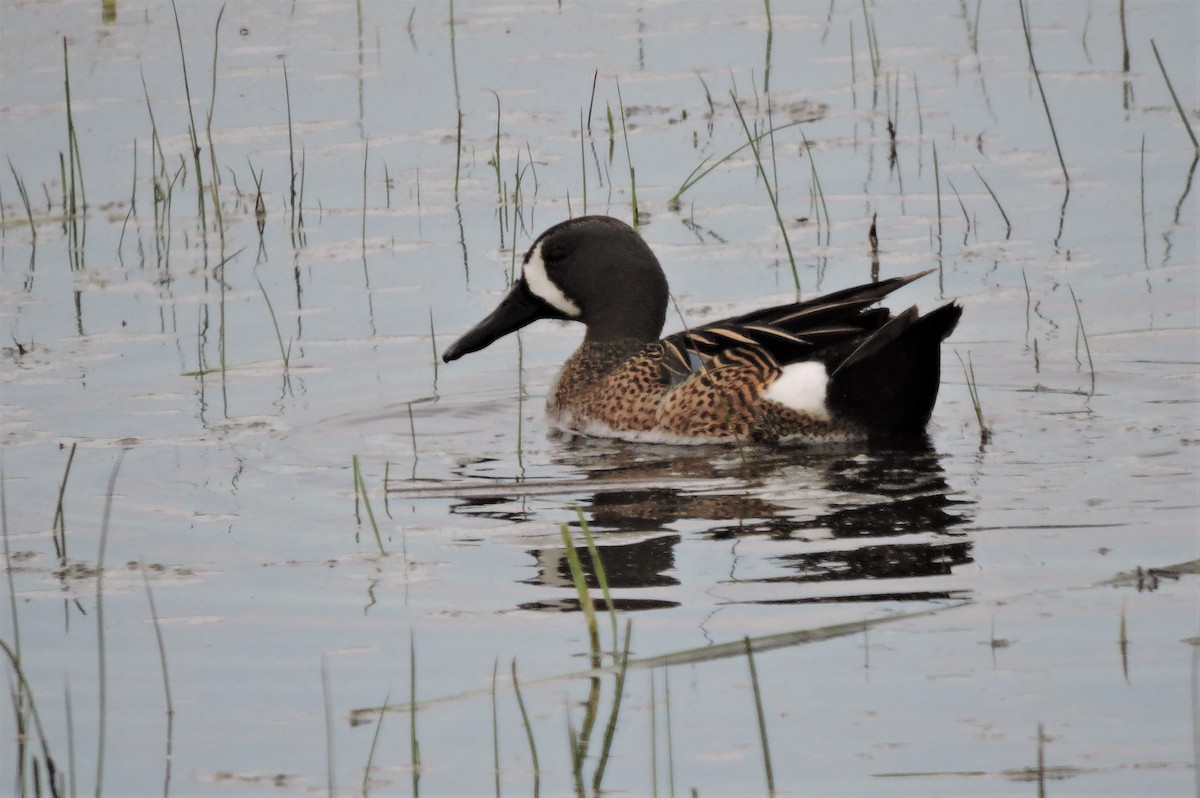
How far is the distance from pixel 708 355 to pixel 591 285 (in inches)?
31.9

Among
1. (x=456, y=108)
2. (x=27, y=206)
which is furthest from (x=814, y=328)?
(x=456, y=108)

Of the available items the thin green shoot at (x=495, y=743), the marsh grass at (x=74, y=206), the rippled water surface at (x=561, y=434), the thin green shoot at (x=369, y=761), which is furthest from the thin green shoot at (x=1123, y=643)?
the marsh grass at (x=74, y=206)

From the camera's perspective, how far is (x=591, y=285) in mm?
7578

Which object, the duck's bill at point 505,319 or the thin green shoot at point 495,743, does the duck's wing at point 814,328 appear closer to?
the duck's bill at point 505,319

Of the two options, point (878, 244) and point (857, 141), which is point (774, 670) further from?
point (857, 141)

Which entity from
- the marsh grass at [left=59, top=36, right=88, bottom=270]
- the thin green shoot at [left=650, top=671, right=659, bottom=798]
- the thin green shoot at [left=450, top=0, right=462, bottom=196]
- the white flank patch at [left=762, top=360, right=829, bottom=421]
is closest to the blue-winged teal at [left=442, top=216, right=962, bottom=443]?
the white flank patch at [left=762, top=360, right=829, bottom=421]

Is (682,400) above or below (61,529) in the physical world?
above

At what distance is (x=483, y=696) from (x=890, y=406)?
2.75 meters

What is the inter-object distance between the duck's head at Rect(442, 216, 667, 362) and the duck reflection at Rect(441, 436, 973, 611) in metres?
0.70

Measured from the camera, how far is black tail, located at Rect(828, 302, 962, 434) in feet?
20.8

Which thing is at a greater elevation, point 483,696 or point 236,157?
point 236,157

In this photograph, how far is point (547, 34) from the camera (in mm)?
12094

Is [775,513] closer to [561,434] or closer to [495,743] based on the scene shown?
[561,434]

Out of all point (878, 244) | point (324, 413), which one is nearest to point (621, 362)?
point (324, 413)
